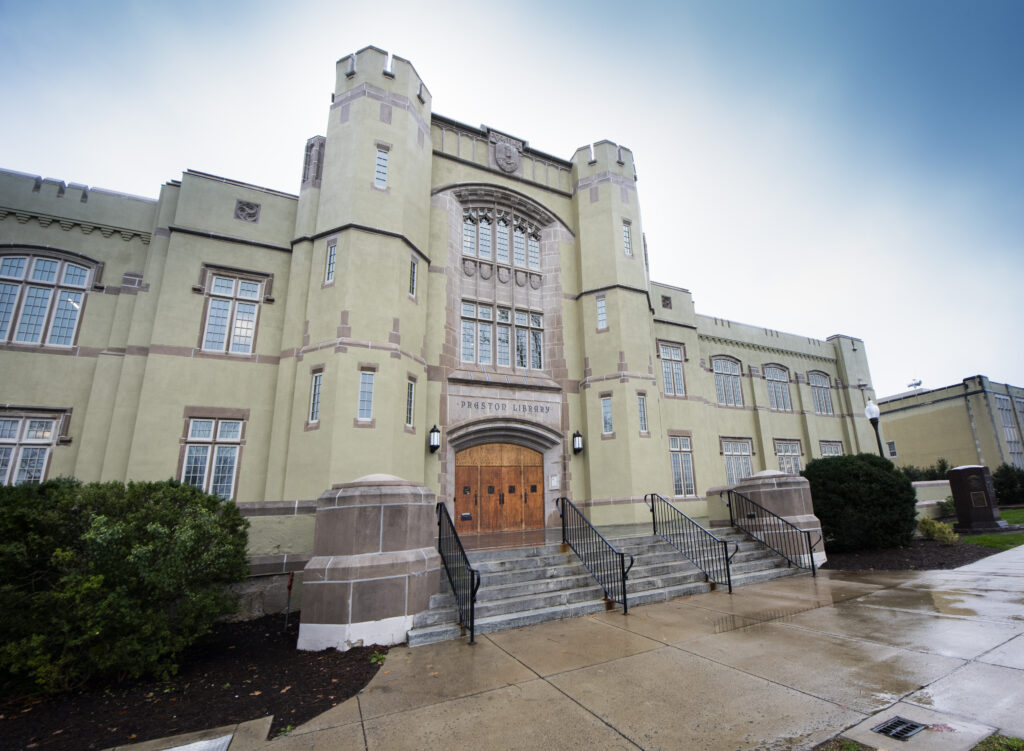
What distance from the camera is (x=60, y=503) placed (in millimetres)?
6066

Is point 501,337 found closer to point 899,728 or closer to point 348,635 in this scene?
point 348,635

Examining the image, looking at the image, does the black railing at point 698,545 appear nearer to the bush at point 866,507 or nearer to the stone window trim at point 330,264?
the bush at point 866,507

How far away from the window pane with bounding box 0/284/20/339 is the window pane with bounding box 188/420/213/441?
4.53 m

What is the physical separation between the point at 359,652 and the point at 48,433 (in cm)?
973

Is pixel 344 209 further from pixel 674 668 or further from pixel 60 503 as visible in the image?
pixel 674 668

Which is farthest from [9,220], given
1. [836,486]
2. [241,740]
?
[836,486]

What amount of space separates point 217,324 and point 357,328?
395cm

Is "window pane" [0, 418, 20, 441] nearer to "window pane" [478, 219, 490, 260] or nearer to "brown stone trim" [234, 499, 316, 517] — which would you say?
"brown stone trim" [234, 499, 316, 517]

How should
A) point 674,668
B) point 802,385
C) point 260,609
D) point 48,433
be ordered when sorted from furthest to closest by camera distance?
point 802,385 < point 48,433 < point 260,609 < point 674,668

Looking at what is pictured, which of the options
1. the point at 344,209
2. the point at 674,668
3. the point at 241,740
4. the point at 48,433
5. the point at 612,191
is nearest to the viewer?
the point at 241,740

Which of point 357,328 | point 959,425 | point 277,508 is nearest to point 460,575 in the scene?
point 277,508

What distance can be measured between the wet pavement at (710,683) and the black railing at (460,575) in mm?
494

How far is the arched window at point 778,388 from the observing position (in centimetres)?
2281

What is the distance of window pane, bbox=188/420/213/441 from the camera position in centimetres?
1135
